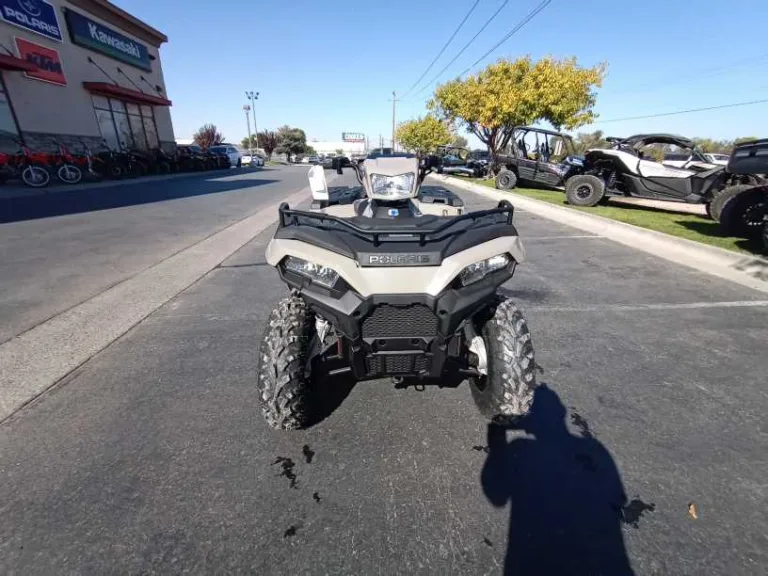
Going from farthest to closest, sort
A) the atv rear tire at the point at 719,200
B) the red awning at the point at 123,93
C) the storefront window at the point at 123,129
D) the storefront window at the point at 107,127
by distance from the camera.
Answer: the storefront window at the point at 123,129
the storefront window at the point at 107,127
the red awning at the point at 123,93
the atv rear tire at the point at 719,200

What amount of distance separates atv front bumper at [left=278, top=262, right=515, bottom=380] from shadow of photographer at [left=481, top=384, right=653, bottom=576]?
0.63 metres

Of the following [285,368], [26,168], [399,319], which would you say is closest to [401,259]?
[399,319]

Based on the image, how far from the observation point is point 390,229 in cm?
172

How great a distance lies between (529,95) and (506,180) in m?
7.10

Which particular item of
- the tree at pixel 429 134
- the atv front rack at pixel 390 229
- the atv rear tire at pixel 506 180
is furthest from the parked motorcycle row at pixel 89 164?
the tree at pixel 429 134

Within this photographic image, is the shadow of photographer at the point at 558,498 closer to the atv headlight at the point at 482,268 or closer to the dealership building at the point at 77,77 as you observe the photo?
the atv headlight at the point at 482,268

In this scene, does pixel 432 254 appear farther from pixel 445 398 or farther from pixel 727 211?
pixel 727 211

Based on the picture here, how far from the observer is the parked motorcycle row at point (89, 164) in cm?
1290

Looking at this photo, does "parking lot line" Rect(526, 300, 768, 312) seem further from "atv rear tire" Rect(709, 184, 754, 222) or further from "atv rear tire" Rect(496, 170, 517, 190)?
→ "atv rear tire" Rect(496, 170, 517, 190)

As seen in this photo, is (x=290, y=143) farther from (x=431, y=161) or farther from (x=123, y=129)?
(x=431, y=161)

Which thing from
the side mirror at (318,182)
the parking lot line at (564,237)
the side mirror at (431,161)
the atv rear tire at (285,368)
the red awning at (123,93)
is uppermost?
the red awning at (123,93)

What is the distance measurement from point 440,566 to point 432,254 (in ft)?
4.05

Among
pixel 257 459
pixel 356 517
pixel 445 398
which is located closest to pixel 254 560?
pixel 356 517

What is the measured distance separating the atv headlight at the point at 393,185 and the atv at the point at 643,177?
304 inches
